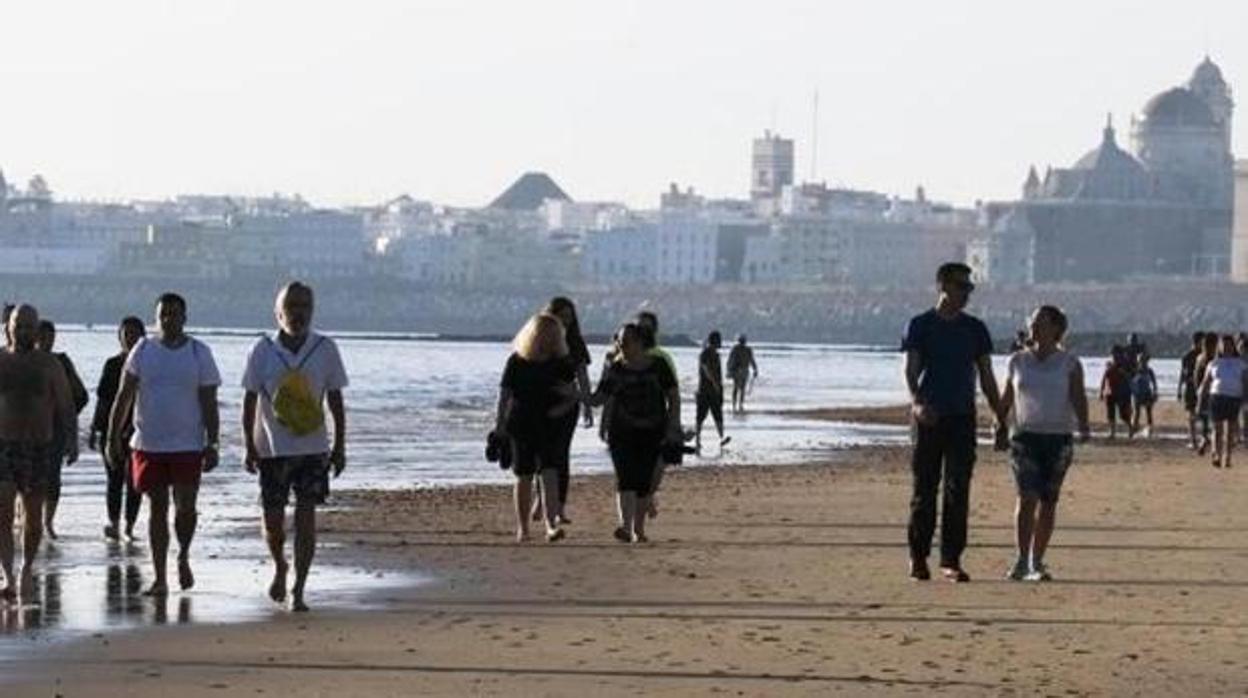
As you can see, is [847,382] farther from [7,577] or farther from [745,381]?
[7,577]

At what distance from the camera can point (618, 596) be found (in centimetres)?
1558

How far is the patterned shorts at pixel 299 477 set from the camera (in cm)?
1497

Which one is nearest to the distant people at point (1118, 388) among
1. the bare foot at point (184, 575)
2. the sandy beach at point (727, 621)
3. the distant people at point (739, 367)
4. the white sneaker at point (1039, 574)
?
the distant people at point (739, 367)

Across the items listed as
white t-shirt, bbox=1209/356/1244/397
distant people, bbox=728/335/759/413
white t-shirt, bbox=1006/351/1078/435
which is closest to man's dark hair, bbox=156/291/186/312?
white t-shirt, bbox=1006/351/1078/435

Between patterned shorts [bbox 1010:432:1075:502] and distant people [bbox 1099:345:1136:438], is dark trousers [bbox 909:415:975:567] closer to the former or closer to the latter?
patterned shorts [bbox 1010:432:1075:502]

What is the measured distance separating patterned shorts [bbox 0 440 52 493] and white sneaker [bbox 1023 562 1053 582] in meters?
4.01

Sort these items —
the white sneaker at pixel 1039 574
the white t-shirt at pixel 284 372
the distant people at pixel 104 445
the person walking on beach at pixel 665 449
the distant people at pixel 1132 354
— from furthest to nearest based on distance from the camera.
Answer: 1. the distant people at pixel 1132 354
2. the person walking on beach at pixel 665 449
3. the distant people at pixel 104 445
4. the white sneaker at pixel 1039 574
5. the white t-shirt at pixel 284 372

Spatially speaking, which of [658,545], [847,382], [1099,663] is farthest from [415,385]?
[1099,663]

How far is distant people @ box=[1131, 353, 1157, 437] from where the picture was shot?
3916cm

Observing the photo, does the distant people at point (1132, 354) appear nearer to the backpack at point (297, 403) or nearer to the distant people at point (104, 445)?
the distant people at point (104, 445)

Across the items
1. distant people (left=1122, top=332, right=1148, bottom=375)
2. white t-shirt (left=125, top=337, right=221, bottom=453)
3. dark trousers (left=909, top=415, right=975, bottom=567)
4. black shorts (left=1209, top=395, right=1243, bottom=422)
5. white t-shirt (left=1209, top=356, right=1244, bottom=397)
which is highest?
white t-shirt (left=125, top=337, right=221, bottom=453)

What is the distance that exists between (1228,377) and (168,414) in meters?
14.6

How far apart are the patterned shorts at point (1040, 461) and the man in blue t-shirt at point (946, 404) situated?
39cm

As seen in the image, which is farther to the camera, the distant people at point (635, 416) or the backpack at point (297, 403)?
the distant people at point (635, 416)
